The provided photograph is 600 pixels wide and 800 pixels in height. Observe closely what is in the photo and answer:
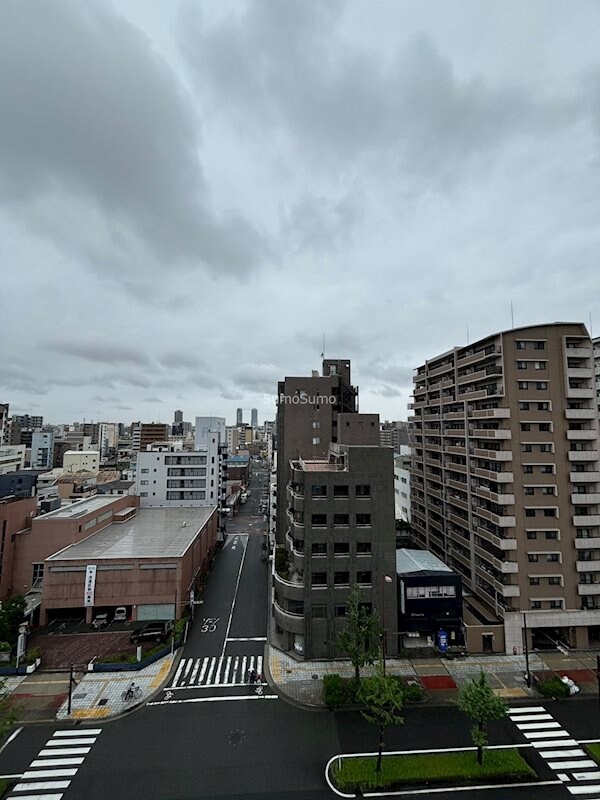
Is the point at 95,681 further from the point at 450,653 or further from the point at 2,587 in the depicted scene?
the point at 450,653

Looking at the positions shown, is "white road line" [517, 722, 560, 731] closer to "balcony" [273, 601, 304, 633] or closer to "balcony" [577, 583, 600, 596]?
"balcony" [577, 583, 600, 596]

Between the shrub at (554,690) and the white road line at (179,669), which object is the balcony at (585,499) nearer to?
the shrub at (554,690)

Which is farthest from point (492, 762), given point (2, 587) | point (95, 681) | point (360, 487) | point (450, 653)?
point (2, 587)

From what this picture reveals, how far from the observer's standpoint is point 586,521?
146 feet

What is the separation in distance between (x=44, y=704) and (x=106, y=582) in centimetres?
1605

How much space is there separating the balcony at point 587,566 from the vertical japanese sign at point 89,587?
55714 mm

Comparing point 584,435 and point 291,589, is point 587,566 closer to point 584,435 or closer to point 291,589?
point 584,435

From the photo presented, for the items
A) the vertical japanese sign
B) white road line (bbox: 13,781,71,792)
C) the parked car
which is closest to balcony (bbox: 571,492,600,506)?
the parked car

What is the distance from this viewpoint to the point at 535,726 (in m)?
→ 31.3

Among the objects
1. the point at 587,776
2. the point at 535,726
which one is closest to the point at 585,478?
A: the point at 535,726

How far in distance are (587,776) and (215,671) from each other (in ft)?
97.6

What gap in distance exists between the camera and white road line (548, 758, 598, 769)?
88.8 feet

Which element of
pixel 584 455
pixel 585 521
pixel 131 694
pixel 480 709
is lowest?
pixel 131 694

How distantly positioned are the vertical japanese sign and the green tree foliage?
635cm
